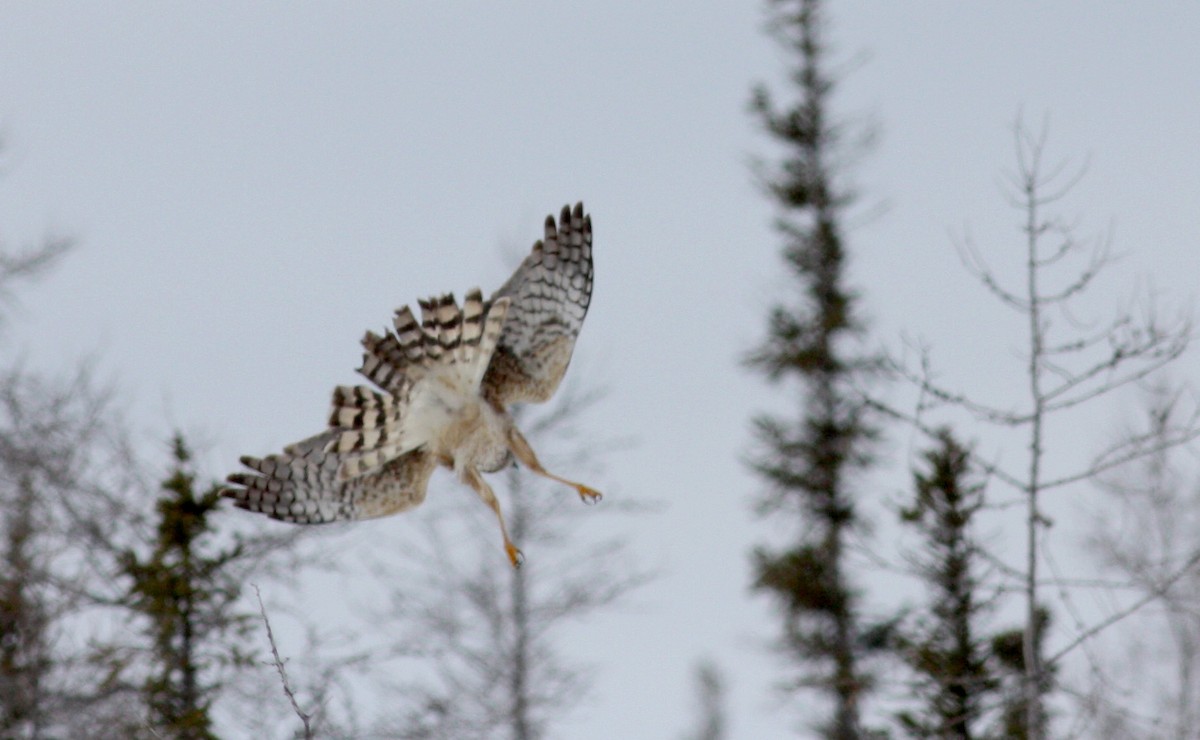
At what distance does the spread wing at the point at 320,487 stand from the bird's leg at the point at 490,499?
0.69 feet

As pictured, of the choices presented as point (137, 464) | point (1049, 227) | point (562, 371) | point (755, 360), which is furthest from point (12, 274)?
point (562, 371)

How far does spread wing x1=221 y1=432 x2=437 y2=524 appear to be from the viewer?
285 inches

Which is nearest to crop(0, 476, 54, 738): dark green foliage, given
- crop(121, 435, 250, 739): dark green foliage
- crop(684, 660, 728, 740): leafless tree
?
crop(121, 435, 250, 739): dark green foliage

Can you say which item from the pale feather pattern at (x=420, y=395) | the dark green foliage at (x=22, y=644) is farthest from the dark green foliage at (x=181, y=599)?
the pale feather pattern at (x=420, y=395)

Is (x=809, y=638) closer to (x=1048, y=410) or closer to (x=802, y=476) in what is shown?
(x=802, y=476)

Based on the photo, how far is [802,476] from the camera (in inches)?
1065

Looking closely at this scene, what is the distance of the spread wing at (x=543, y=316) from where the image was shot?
748 centimetres

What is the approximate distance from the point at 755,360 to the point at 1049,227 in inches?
681

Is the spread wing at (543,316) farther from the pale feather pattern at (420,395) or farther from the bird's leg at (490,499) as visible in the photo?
the bird's leg at (490,499)

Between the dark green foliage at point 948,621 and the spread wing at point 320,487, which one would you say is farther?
the dark green foliage at point 948,621

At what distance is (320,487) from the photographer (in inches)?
291

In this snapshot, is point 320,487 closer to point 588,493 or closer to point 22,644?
point 588,493

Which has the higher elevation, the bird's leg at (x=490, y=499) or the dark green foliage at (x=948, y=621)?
the dark green foliage at (x=948, y=621)

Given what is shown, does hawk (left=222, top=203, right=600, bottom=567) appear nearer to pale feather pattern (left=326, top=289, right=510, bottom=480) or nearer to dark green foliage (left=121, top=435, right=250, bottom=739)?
pale feather pattern (left=326, top=289, right=510, bottom=480)
